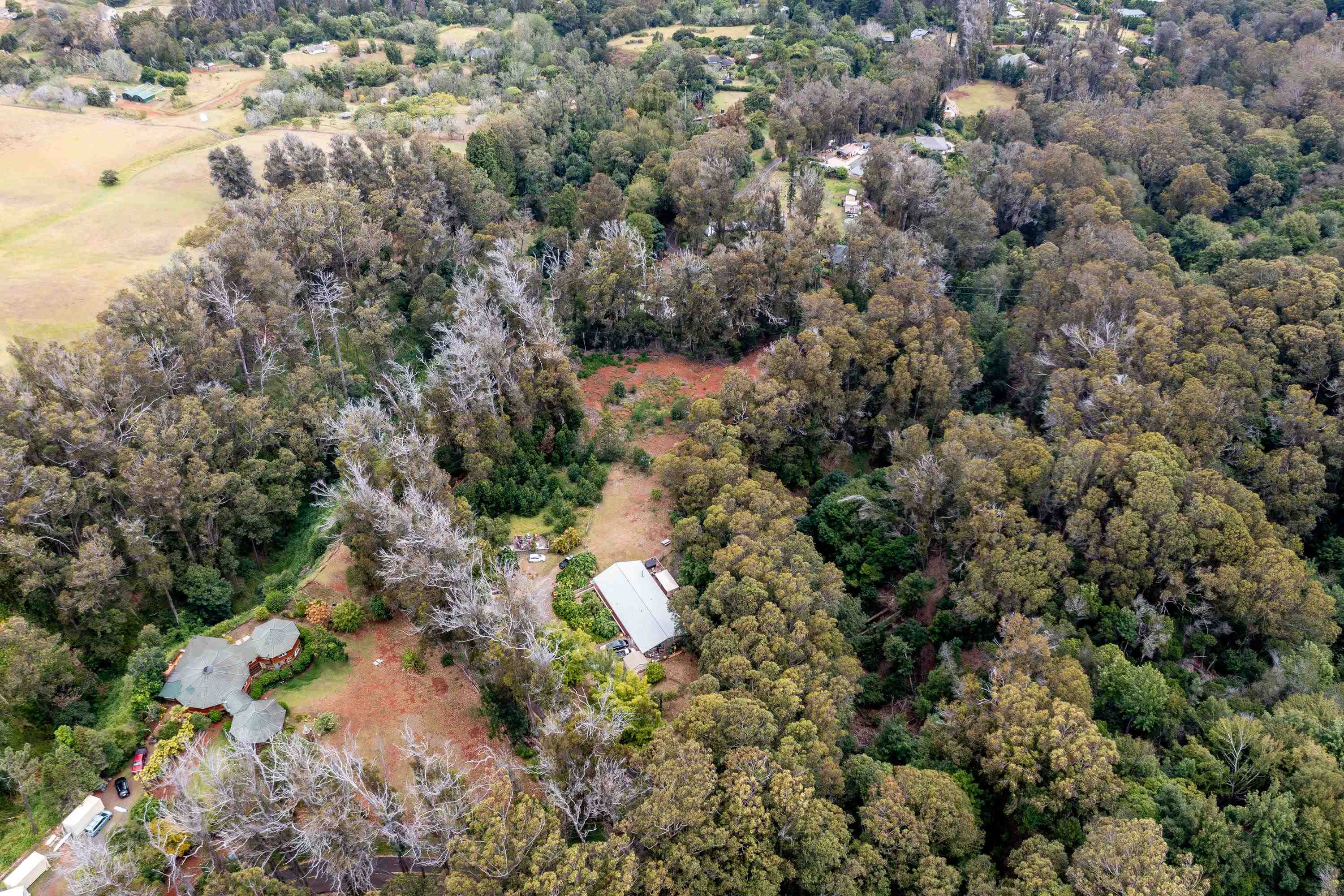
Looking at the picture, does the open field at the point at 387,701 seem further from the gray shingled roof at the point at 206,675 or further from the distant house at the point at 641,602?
the distant house at the point at 641,602

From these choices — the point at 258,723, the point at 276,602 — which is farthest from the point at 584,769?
the point at 276,602

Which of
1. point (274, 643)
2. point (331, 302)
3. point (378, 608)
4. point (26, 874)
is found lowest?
point (378, 608)

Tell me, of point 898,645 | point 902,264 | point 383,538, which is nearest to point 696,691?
point 898,645

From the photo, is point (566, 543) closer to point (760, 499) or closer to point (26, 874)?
point (760, 499)

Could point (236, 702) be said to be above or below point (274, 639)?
below

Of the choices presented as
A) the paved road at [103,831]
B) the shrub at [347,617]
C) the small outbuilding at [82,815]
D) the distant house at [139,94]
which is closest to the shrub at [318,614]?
the shrub at [347,617]

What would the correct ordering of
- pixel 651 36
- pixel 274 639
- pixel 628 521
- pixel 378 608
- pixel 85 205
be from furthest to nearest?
pixel 651 36 < pixel 85 205 < pixel 628 521 < pixel 378 608 < pixel 274 639
